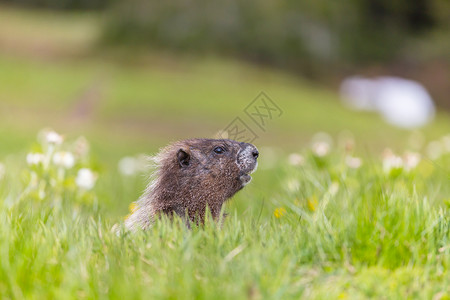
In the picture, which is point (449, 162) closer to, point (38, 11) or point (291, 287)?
point (291, 287)

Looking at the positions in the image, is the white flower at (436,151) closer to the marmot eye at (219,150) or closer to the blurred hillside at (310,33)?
the marmot eye at (219,150)

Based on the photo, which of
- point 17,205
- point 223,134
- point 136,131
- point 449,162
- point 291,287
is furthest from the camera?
point 136,131

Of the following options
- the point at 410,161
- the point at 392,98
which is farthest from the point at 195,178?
the point at 392,98

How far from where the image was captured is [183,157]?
375 centimetres

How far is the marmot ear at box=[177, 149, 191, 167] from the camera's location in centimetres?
373

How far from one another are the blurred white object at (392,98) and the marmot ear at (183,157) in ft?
63.5

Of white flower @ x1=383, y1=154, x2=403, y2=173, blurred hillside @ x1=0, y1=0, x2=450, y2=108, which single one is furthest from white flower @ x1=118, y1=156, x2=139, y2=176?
blurred hillside @ x1=0, y1=0, x2=450, y2=108

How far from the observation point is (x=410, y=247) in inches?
104

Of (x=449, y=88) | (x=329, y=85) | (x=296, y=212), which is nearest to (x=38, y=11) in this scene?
(x=329, y=85)

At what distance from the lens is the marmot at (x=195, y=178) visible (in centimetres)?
357

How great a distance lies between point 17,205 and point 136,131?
12.6 m

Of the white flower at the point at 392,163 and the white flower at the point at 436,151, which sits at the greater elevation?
the white flower at the point at 436,151

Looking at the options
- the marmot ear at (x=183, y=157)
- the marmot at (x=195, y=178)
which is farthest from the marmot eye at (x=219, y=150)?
the marmot ear at (x=183, y=157)

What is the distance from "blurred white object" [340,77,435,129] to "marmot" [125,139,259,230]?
1919cm
